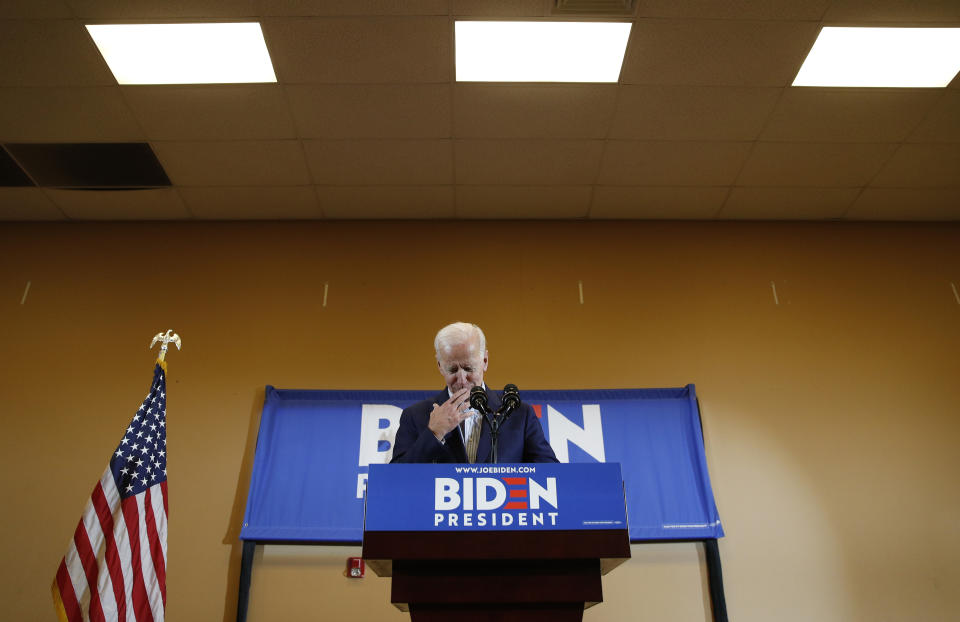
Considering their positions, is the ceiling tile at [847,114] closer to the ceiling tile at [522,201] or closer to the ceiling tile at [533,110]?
the ceiling tile at [533,110]

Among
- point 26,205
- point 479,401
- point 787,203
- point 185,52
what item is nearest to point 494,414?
point 479,401

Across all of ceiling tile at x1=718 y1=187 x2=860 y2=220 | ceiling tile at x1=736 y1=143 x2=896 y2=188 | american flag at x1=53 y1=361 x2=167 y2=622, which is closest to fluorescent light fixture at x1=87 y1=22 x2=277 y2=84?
american flag at x1=53 y1=361 x2=167 y2=622

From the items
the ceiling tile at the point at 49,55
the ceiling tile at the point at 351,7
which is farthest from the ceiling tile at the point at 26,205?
the ceiling tile at the point at 351,7

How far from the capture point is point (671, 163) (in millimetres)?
3961

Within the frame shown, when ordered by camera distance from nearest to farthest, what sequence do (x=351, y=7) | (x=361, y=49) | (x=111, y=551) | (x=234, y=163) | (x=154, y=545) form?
(x=111, y=551) → (x=154, y=545) → (x=351, y=7) → (x=361, y=49) → (x=234, y=163)

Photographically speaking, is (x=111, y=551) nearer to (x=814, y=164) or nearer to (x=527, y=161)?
(x=527, y=161)

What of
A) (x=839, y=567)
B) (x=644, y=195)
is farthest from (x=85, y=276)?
(x=839, y=567)

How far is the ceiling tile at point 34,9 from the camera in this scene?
117 inches

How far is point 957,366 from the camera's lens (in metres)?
4.00

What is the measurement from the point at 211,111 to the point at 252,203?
80 centimetres

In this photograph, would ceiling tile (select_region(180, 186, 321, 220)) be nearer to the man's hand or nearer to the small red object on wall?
the small red object on wall

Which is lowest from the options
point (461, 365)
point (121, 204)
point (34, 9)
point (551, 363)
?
point (461, 365)

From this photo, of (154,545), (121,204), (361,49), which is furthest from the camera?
(121,204)

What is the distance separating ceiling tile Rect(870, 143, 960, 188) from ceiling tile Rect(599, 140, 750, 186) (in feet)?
2.94
